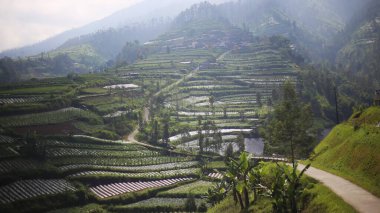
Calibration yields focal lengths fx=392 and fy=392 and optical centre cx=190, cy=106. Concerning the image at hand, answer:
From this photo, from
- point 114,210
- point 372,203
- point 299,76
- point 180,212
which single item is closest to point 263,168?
point 372,203

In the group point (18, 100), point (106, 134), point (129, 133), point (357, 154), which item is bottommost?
point (129, 133)

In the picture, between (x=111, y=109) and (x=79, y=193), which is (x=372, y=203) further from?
(x=111, y=109)

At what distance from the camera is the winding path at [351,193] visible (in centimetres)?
3166

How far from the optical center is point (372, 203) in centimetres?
3228

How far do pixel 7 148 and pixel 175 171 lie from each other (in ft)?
119

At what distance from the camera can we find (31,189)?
68.6 meters

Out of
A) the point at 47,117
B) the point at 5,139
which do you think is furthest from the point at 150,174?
the point at 47,117

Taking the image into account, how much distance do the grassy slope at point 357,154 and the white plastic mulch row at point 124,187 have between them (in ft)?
122

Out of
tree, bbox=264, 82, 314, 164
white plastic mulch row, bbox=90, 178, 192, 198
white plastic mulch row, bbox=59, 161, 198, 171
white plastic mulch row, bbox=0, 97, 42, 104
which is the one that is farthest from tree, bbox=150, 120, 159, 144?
tree, bbox=264, 82, 314, 164

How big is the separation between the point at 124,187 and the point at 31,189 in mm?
17895

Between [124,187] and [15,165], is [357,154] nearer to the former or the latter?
[124,187]

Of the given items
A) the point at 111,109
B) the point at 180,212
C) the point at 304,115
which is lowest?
the point at 180,212

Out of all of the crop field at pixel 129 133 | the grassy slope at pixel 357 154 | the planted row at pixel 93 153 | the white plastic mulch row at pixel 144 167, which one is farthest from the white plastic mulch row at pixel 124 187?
the grassy slope at pixel 357 154

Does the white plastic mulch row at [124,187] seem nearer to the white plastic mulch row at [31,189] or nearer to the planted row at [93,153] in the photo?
the white plastic mulch row at [31,189]
